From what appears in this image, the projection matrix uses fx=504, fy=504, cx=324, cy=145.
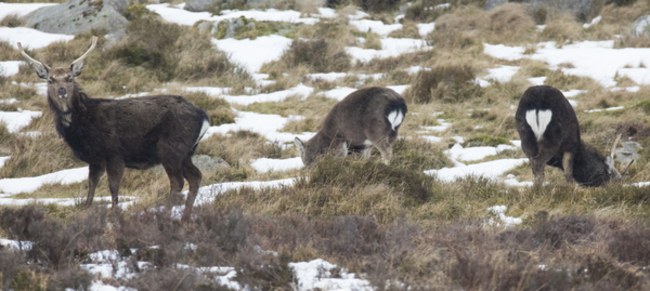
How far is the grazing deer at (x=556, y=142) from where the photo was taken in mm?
7211

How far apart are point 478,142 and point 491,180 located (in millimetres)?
3210

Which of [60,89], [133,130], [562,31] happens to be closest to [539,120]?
[133,130]

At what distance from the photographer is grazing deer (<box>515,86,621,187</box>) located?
23.7 feet

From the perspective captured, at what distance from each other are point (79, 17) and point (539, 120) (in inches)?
689

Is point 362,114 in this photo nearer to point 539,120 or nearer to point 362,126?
point 362,126

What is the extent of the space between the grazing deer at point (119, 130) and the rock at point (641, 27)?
1821cm

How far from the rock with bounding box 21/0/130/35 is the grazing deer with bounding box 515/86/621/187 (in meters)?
15.3

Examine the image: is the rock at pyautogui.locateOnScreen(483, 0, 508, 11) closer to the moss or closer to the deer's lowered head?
the moss

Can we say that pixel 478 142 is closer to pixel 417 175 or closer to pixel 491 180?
pixel 491 180

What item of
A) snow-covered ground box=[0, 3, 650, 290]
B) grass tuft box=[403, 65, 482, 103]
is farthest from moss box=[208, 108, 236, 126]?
grass tuft box=[403, 65, 482, 103]

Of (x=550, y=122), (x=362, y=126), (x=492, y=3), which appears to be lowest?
(x=492, y=3)

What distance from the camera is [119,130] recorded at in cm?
598

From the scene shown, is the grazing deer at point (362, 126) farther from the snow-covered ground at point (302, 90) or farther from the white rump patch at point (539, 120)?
the white rump patch at point (539, 120)

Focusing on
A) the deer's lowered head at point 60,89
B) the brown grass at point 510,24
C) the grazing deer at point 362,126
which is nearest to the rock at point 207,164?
the grazing deer at point 362,126
